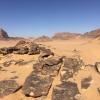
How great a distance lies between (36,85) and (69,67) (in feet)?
9.58

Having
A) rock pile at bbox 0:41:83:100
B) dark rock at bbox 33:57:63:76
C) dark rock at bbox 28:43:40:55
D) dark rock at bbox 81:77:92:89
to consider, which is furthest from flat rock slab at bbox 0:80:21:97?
dark rock at bbox 28:43:40:55

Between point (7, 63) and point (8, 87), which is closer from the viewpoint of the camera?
point (8, 87)

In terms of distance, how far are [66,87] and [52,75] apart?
6.09 feet

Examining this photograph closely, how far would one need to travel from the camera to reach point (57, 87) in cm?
1538

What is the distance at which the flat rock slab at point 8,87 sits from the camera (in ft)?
51.3

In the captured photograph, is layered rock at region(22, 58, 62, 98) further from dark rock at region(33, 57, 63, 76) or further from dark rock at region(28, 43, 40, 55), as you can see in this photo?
dark rock at region(28, 43, 40, 55)

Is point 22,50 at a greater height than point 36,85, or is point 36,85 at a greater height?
point 22,50

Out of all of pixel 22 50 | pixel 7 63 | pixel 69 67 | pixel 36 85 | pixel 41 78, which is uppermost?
pixel 22 50

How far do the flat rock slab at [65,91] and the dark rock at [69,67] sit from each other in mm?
812

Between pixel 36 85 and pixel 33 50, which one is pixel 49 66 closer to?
pixel 36 85

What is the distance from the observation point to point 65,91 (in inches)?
585

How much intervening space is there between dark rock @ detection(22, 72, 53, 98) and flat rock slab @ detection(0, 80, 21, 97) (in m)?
0.63

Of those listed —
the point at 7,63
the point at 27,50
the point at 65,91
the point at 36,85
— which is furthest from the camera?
the point at 27,50

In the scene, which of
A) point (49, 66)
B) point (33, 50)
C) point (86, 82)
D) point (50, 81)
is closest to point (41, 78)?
point (50, 81)
